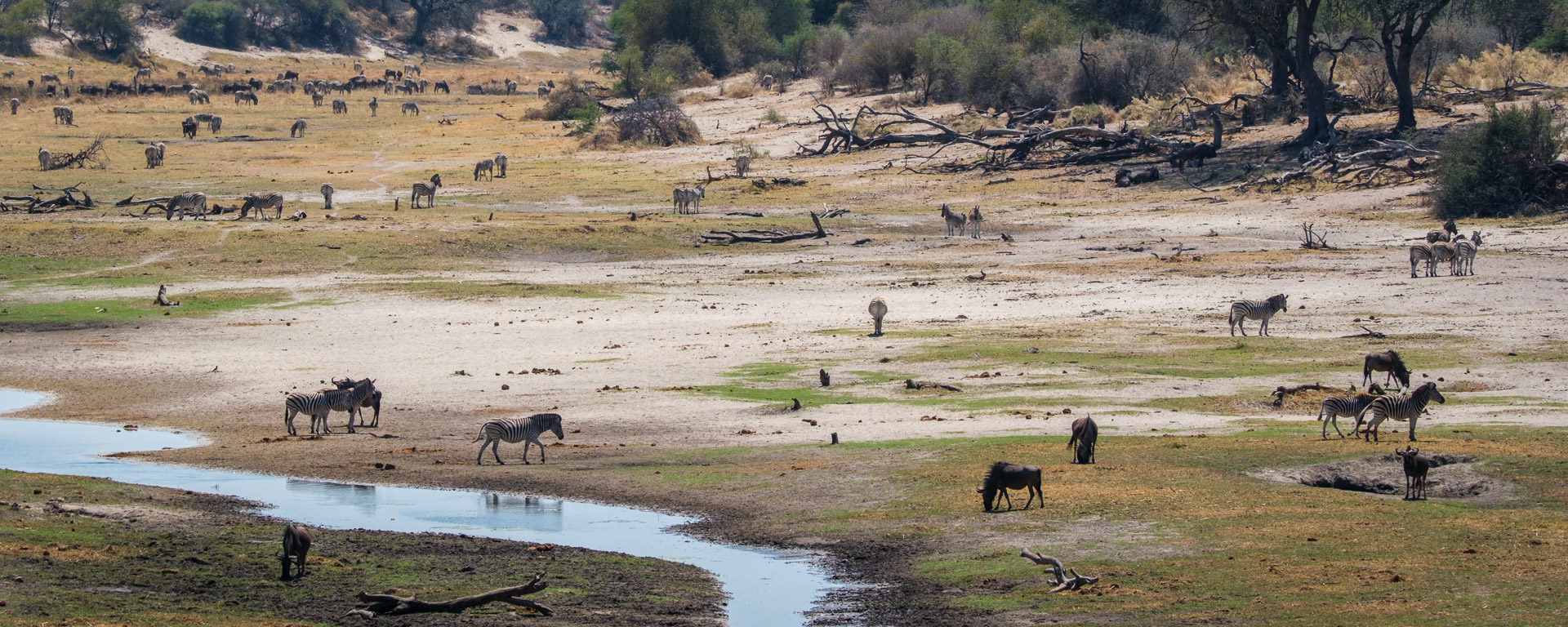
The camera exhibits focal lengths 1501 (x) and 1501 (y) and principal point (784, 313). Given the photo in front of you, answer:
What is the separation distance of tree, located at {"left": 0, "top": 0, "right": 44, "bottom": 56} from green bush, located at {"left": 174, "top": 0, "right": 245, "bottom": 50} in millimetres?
13551

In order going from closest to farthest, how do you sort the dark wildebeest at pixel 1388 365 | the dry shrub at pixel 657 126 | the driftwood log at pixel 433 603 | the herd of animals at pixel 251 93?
1. the driftwood log at pixel 433 603
2. the dark wildebeest at pixel 1388 365
3. the herd of animals at pixel 251 93
4. the dry shrub at pixel 657 126

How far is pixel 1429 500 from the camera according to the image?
45.6 feet

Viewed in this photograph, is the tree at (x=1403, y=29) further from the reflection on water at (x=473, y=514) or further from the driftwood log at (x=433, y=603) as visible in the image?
the driftwood log at (x=433, y=603)

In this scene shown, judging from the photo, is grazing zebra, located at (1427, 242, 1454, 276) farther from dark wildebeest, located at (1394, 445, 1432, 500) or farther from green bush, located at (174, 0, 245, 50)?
green bush, located at (174, 0, 245, 50)

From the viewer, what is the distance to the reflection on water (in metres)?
12.8

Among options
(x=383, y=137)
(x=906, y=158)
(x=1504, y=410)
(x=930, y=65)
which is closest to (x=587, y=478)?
(x=1504, y=410)

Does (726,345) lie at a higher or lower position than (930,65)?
lower

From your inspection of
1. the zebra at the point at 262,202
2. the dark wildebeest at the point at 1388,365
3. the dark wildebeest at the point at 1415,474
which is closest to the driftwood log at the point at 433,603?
the dark wildebeest at the point at 1415,474

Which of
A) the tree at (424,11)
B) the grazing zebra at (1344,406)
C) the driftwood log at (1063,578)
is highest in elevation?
the tree at (424,11)

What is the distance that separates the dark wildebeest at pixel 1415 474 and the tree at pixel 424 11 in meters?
122

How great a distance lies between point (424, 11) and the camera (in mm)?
128875

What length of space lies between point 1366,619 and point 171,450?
1471 centimetres

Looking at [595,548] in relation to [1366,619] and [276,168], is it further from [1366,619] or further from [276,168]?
[276,168]

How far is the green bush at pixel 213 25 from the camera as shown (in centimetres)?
11038
